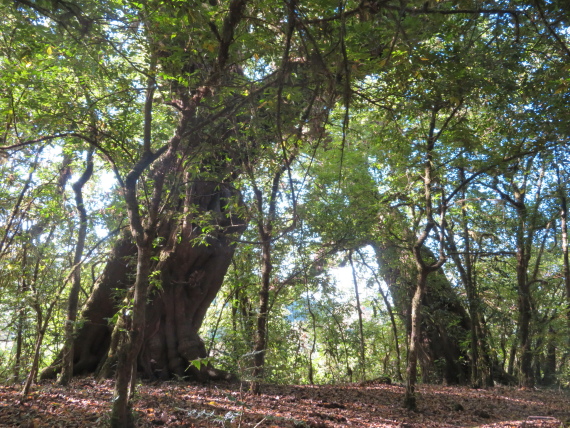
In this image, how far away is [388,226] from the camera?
26.5 feet

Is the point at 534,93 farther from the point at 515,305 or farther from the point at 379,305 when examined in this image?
the point at 379,305

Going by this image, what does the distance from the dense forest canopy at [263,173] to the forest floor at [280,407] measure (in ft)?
1.51

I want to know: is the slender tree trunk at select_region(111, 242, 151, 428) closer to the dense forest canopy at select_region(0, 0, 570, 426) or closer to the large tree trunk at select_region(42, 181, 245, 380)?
the dense forest canopy at select_region(0, 0, 570, 426)

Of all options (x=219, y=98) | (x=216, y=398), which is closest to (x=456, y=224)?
(x=216, y=398)

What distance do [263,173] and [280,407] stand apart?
3.28m

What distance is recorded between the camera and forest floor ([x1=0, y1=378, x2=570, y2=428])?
4.47 m

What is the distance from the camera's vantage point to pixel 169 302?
8.09 m

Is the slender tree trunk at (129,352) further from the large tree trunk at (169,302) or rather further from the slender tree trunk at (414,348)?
the slender tree trunk at (414,348)

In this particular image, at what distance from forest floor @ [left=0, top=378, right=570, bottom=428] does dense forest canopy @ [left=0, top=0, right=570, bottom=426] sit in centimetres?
46

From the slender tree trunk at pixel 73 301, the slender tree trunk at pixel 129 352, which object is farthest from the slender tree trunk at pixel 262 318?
the slender tree trunk at pixel 129 352

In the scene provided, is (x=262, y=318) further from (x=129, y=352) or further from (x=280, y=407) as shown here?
(x=129, y=352)

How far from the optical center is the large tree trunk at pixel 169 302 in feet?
24.5

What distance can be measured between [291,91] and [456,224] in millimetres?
9085

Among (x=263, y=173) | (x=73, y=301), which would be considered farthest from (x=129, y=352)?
(x=263, y=173)
